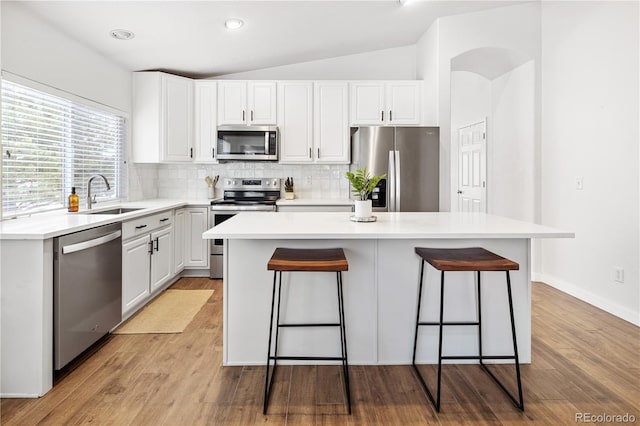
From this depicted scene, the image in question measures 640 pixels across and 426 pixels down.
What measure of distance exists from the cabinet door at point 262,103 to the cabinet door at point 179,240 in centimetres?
136

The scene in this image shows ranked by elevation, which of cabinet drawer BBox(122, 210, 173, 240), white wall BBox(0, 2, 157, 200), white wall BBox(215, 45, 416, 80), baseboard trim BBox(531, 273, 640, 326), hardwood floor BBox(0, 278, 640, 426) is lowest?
hardwood floor BBox(0, 278, 640, 426)

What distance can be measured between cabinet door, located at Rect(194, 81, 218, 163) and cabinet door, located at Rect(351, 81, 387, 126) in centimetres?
164

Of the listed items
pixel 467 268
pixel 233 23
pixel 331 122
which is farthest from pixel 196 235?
pixel 467 268

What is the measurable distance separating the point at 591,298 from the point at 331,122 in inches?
124

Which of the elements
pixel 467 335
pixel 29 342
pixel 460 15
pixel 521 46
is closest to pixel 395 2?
pixel 460 15

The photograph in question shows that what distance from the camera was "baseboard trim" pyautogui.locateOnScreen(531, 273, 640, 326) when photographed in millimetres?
3192

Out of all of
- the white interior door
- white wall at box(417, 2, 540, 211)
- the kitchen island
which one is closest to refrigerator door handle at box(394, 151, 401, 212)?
white wall at box(417, 2, 540, 211)

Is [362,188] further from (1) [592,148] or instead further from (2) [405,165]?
(1) [592,148]

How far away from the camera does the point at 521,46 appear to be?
4312mm

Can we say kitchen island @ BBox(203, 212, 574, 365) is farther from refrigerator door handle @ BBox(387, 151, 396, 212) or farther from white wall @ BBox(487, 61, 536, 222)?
white wall @ BBox(487, 61, 536, 222)

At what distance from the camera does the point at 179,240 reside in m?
4.43

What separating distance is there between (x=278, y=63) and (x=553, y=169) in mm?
3338

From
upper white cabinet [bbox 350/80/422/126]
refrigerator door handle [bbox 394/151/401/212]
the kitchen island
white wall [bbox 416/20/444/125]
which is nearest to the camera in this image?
the kitchen island

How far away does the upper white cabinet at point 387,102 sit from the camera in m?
4.70
